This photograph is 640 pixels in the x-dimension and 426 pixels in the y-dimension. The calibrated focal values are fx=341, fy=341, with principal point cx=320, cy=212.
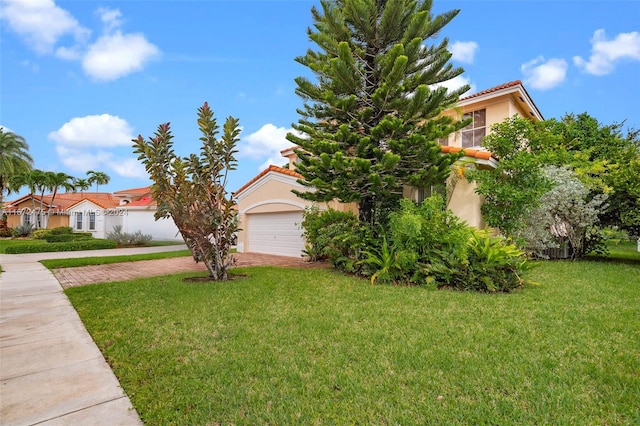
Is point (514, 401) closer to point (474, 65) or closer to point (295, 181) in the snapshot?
point (474, 65)

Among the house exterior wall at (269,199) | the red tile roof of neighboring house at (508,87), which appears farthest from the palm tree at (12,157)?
the red tile roof of neighboring house at (508,87)

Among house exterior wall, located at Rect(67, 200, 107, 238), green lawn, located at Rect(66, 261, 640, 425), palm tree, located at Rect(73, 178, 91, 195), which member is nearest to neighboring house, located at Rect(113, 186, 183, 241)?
house exterior wall, located at Rect(67, 200, 107, 238)

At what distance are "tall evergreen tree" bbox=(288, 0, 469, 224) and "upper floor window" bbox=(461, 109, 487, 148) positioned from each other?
5380 millimetres

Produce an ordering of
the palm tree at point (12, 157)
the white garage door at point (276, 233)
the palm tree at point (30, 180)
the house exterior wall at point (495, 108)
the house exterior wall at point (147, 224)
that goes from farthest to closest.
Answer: the palm tree at point (30, 180) → the palm tree at point (12, 157) → the house exterior wall at point (147, 224) → the house exterior wall at point (495, 108) → the white garage door at point (276, 233)

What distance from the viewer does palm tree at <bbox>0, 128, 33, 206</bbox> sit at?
102 ft

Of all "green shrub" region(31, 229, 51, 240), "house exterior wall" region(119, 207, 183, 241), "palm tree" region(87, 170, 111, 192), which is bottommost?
"green shrub" region(31, 229, 51, 240)

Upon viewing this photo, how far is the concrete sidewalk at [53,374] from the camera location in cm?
281

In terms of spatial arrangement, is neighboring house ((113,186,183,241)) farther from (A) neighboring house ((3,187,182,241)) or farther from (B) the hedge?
(B) the hedge

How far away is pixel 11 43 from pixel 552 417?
12.7m

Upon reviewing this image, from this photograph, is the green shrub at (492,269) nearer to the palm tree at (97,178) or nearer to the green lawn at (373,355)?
the green lawn at (373,355)

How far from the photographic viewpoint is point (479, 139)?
48.5ft

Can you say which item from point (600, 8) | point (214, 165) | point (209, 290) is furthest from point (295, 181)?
point (600, 8)

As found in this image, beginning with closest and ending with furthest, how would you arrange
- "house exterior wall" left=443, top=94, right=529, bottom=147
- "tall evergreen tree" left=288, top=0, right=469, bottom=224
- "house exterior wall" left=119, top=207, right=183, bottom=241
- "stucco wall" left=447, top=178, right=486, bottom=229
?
"tall evergreen tree" left=288, top=0, right=469, bottom=224 < "stucco wall" left=447, top=178, right=486, bottom=229 < "house exterior wall" left=443, top=94, right=529, bottom=147 < "house exterior wall" left=119, top=207, right=183, bottom=241

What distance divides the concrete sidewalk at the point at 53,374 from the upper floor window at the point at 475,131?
14954 millimetres
